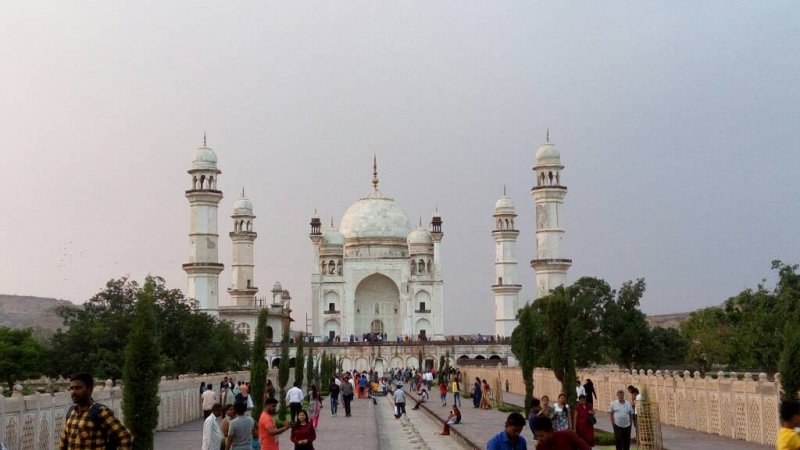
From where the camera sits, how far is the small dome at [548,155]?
62.4m

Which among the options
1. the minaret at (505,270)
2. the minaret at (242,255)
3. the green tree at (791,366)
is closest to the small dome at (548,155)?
the minaret at (505,270)

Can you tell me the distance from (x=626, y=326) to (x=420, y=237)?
113ft

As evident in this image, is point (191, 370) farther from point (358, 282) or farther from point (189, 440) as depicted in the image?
point (358, 282)

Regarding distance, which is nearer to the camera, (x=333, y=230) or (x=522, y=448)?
(x=522, y=448)

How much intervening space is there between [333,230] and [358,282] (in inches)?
189

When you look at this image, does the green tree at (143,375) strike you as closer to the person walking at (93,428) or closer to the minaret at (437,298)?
the person walking at (93,428)

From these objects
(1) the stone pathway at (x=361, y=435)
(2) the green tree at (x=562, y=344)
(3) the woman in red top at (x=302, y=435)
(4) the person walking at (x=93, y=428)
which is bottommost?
(1) the stone pathway at (x=361, y=435)

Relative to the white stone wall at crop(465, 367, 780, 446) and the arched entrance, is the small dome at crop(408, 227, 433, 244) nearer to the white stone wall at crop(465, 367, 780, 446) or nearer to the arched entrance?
the arched entrance

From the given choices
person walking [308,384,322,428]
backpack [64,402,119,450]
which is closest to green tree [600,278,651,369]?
person walking [308,384,322,428]

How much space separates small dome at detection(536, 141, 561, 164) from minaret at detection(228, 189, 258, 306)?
2330cm

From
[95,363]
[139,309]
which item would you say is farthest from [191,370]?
[139,309]

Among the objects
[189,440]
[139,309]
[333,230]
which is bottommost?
[189,440]

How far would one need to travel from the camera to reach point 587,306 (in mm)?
45562

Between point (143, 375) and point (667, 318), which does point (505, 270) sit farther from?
point (143, 375)
